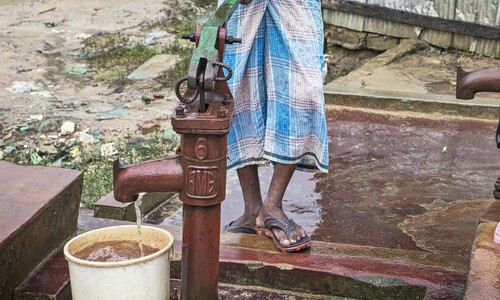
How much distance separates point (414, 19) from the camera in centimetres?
771

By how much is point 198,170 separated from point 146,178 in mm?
153

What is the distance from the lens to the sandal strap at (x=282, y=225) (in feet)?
10.3

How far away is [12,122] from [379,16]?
3757mm

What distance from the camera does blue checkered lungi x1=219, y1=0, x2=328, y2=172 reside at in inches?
125

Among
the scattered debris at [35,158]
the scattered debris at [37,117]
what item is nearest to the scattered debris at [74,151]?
the scattered debris at [35,158]

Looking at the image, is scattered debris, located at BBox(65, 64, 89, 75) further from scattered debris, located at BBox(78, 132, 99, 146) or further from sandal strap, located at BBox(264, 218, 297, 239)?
sandal strap, located at BBox(264, 218, 297, 239)

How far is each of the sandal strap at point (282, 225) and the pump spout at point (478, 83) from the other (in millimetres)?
969

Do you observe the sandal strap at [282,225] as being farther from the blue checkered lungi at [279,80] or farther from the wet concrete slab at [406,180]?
the wet concrete slab at [406,180]

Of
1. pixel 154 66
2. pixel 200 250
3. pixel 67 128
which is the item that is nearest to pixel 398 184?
pixel 200 250

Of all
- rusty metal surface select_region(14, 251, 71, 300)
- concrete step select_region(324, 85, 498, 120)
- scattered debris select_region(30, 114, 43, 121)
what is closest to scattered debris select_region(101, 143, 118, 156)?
scattered debris select_region(30, 114, 43, 121)

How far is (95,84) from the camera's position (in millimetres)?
8102

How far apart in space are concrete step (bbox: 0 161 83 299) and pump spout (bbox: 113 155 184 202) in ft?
2.04

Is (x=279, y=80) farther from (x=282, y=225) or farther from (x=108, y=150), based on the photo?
(x=108, y=150)

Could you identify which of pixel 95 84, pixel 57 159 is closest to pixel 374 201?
pixel 57 159
